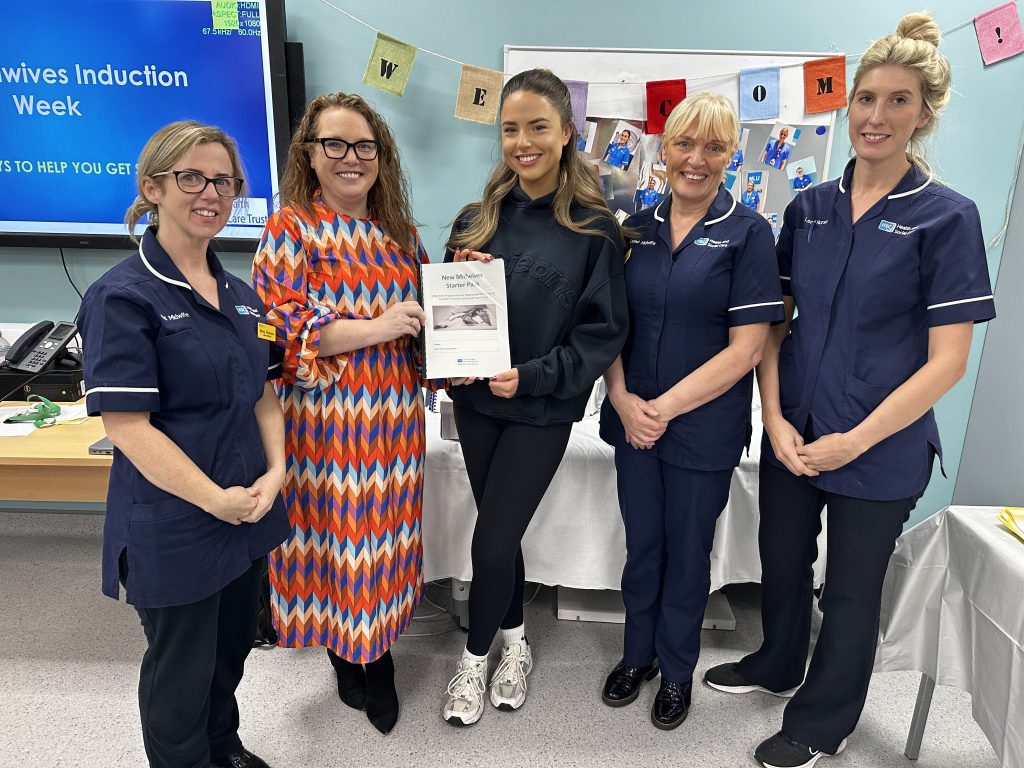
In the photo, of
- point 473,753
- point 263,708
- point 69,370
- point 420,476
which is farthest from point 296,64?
point 473,753

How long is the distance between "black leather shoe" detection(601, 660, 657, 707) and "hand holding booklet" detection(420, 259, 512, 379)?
1.03 meters

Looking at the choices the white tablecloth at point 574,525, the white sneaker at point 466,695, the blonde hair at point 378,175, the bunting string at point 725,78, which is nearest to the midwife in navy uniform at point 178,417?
the blonde hair at point 378,175

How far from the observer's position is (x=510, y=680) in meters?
1.87

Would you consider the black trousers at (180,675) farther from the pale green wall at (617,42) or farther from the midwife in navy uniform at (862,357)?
the pale green wall at (617,42)

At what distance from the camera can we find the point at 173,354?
109 centimetres

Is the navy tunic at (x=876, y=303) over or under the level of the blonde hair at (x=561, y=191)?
under

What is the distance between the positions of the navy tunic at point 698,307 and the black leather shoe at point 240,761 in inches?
49.3

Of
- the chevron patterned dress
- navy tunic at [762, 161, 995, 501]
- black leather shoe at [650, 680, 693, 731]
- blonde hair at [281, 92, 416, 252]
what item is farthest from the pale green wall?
black leather shoe at [650, 680, 693, 731]

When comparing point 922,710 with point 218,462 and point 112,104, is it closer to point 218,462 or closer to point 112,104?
point 218,462

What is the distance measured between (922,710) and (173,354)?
197cm

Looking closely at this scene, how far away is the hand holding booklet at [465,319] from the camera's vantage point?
58.6 inches

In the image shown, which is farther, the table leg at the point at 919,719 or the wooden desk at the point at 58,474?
the wooden desk at the point at 58,474

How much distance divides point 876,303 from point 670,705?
3.93 feet

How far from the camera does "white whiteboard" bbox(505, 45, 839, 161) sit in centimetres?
253
